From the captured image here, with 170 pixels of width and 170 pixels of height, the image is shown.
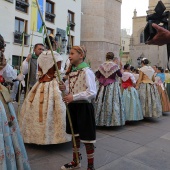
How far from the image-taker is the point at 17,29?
54.6 feet

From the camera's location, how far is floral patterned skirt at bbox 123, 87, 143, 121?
5410 millimetres

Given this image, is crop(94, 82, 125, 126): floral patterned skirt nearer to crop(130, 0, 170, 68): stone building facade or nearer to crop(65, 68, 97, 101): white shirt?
crop(65, 68, 97, 101): white shirt

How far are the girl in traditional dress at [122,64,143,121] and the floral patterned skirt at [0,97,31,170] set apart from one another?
3499 mm

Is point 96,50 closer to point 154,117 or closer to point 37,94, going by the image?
point 154,117

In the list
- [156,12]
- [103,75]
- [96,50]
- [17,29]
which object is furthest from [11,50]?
[156,12]

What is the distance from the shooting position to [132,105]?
5.46 meters

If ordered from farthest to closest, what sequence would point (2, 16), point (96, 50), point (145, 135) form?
point (96, 50) → point (2, 16) → point (145, 135)

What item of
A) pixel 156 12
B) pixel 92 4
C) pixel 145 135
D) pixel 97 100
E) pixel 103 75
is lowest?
pixel 145 135

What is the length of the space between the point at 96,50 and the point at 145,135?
20.6m

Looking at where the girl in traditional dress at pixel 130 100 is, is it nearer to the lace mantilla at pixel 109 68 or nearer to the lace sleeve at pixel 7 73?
the lace mantilla at pixel 109 68

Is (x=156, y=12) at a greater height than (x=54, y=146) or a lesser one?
greater

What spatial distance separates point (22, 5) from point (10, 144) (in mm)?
16331

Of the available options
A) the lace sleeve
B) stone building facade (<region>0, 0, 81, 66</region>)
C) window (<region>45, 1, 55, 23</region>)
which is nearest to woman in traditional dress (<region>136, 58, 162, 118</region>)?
the lace sleeve

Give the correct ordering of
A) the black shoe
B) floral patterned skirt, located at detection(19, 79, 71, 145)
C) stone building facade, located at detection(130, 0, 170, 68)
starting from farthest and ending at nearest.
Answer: stone building facade, located at detection(130, 0, 170, 68)
floral patterned skirt, located at detection(19, 79, 71, 145)
the black shoe
